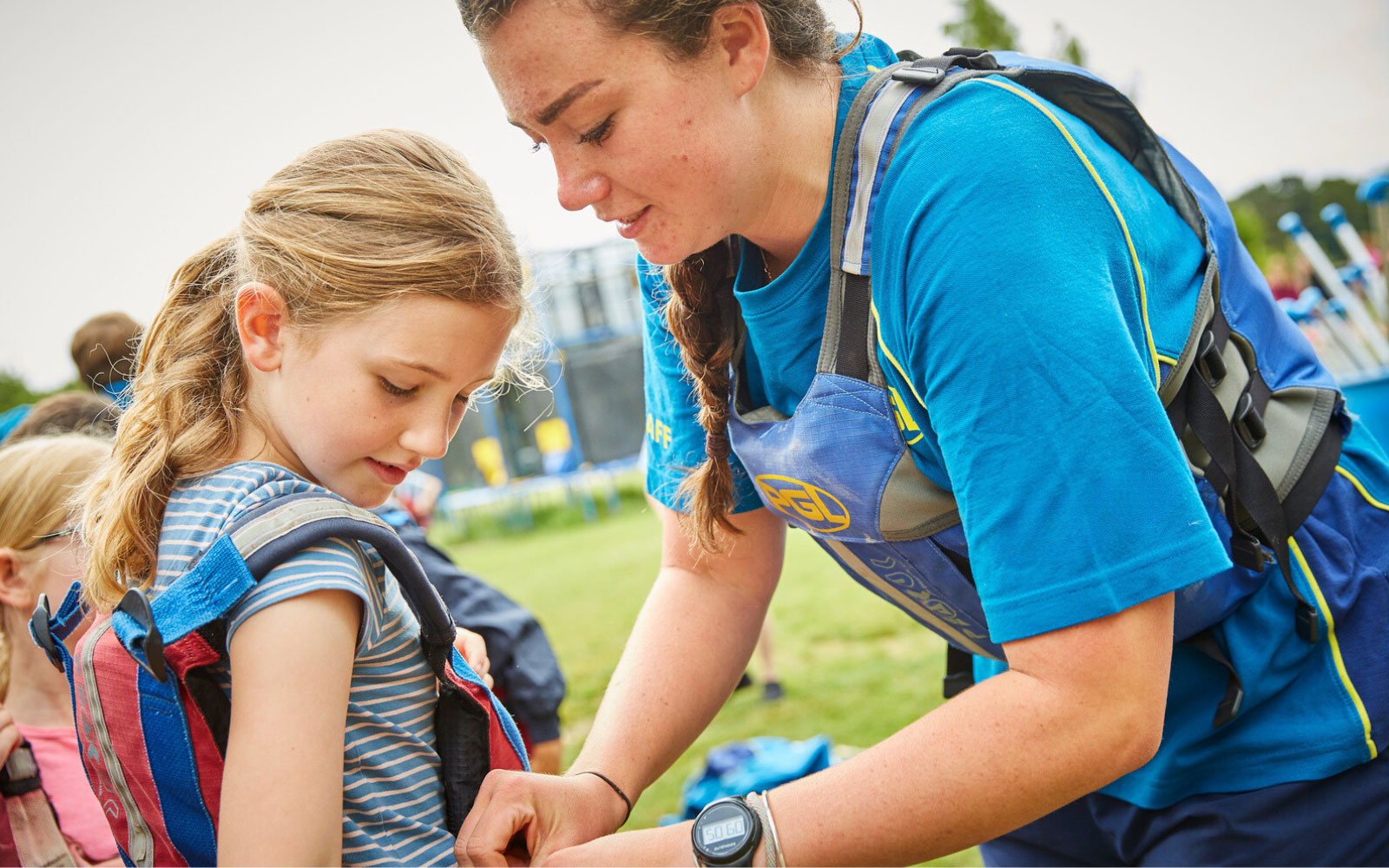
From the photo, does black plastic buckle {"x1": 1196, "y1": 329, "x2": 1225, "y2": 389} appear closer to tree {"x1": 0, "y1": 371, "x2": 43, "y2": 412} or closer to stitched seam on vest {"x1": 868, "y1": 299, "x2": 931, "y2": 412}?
stitched seam on vest {"x1": 868, "y1": 299, "x2": 931, "y2": 412}

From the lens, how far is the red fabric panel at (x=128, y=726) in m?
1.20

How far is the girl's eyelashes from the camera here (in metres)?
1.38

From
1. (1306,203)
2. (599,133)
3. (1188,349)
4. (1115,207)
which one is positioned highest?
(599,133)

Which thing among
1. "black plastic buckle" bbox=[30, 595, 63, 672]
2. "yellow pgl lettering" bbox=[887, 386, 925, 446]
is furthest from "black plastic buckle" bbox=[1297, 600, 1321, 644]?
"black plastic buckle" bbox=[30, 595, 63, 672]

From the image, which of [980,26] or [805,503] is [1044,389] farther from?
[980,26]

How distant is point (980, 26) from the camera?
869 centimetres

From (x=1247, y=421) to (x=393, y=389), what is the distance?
1196mm

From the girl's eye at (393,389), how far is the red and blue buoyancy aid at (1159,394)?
562mm

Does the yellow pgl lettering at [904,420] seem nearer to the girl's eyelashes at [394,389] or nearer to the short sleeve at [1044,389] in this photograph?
the short sleeve at [1044,389]

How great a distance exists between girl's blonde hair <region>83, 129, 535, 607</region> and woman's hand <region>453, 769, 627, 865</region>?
22.9 inches

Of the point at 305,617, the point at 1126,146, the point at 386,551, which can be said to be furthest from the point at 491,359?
the point at 1126,146

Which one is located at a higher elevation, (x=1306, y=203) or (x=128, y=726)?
(x=128, y=726)

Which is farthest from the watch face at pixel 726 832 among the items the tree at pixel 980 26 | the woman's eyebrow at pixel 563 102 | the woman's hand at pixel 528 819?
the tree at pixel 980 26

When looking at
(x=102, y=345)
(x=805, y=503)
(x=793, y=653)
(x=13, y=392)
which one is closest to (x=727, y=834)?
(x=805, y=503)
